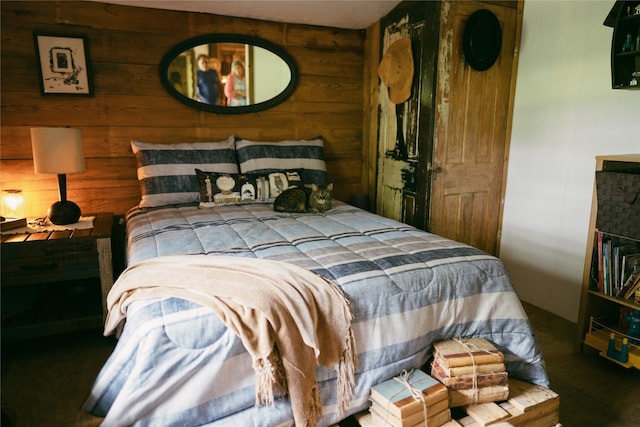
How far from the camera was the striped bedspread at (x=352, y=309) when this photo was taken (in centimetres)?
129

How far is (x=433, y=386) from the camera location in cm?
152

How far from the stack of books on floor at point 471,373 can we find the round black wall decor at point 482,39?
2.07 m

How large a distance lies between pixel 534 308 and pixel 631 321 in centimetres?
78

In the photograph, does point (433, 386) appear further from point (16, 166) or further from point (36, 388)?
point (16, 166)

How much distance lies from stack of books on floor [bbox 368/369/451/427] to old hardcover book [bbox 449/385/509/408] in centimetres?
6

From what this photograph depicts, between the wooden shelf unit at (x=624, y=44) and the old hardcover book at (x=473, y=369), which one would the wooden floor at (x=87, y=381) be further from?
the wooden shelf unit at (x=624, y=44)

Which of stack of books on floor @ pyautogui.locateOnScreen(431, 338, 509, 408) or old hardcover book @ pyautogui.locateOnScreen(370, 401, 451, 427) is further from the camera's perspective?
stack of books on floor @ pyautogui.locateOnScreen(431, 338, 509, 408)

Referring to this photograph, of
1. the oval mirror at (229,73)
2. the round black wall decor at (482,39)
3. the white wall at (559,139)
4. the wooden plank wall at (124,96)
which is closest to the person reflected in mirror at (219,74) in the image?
the oval mirror at (229,73)

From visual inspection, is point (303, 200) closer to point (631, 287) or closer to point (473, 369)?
point (473, 369)

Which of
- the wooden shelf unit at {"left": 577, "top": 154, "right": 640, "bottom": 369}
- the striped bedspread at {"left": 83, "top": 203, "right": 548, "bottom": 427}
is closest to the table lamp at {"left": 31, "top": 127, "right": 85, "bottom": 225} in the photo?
the striped bedspread at {"left": 83, "top": 203, "right": 548, "bottom": 427}

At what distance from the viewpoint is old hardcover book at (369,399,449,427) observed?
142 centimetres

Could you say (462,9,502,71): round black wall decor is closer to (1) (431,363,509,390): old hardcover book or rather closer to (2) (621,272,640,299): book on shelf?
(2) (621,272,640,299): book on shelf

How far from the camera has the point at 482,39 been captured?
9.50 ft

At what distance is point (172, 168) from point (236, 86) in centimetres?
84
